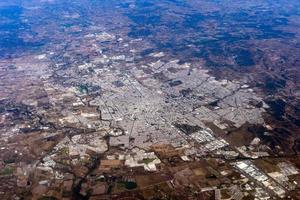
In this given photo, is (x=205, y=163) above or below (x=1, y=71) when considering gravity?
above

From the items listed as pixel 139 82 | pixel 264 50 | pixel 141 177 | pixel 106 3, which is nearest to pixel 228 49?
pixel 264 50

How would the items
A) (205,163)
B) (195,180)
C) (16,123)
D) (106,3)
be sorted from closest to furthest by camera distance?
(195,180)
(205,163)
(16,123)
(106,3)

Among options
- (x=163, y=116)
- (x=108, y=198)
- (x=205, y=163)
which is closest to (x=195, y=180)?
(x=205, y=163)

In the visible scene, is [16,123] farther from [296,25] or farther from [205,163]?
[296,25]

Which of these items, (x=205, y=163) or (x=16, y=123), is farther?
(x=16, y=123)

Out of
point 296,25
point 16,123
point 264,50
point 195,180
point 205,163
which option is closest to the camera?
point 195,180

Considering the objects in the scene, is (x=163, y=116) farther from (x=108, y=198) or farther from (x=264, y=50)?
(x=264, y=50)
